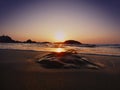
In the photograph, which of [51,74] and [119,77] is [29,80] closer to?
[51,74]

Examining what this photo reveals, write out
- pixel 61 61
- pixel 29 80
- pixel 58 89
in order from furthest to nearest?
1. pixel 61 61
2. pixel 29 80
3. pixel 58 89

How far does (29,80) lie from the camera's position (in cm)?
391

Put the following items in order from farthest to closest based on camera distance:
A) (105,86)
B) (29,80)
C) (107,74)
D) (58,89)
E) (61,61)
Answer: (61,61) < (107,74) < (29,80) < (105,86) < (58,89)

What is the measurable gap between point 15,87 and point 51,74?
121cm

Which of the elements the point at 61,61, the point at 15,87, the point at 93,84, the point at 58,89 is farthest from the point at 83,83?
the point at 61,61

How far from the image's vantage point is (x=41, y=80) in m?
3.93

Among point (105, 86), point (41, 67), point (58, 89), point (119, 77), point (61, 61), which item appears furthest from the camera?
point (61, 61)

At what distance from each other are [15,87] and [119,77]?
A: 2.44m

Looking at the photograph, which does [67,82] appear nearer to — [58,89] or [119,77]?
[58,89]

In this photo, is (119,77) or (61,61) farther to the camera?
(61,61)

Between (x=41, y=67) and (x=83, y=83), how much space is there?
1664 millimetres

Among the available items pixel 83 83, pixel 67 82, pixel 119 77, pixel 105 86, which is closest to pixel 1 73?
pixel 67 82

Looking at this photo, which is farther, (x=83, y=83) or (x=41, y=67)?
(x=41, y=67)

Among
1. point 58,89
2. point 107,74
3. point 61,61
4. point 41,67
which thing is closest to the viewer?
point 58,89
